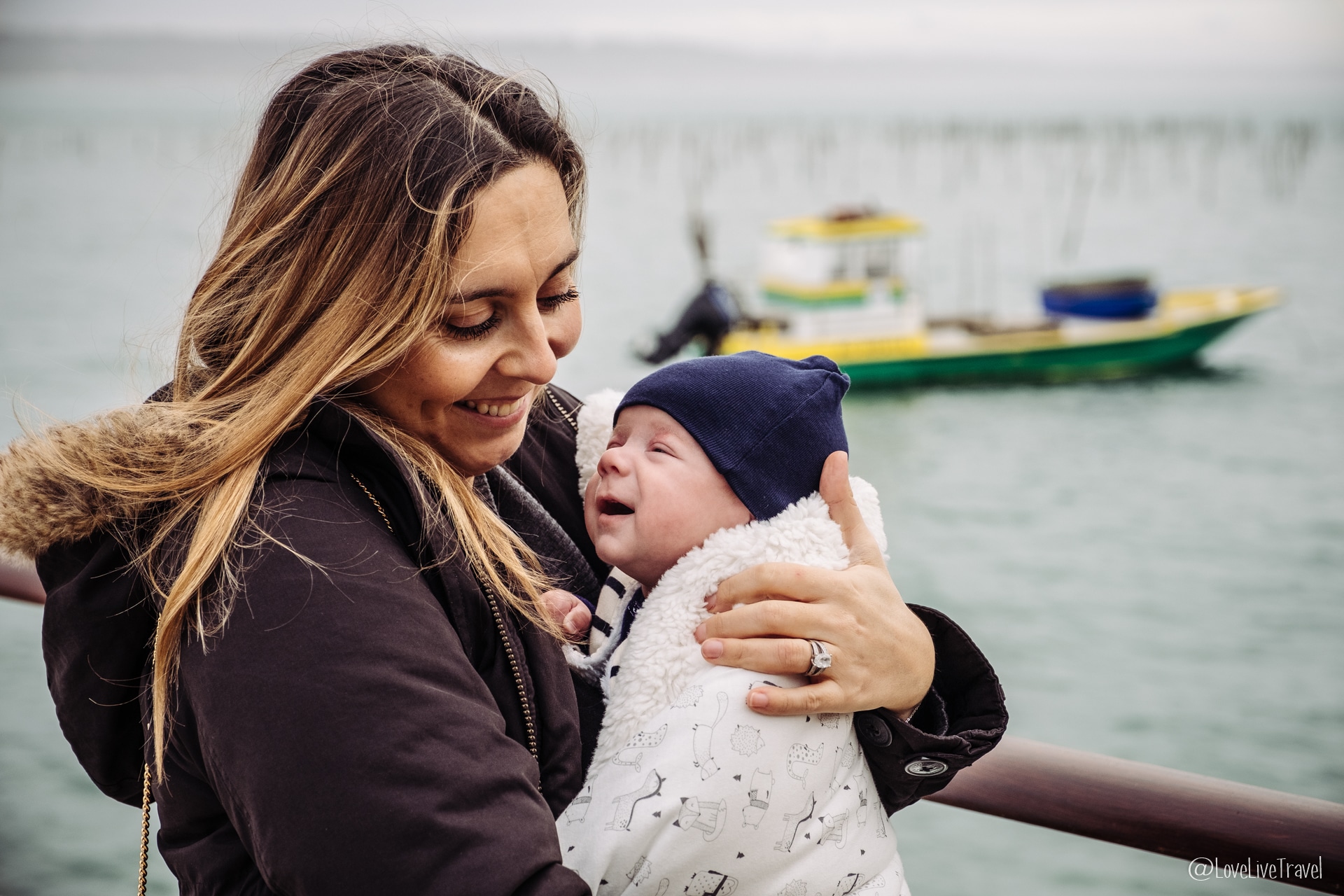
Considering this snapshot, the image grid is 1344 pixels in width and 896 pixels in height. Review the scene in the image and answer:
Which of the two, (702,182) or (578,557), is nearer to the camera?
(578,557)

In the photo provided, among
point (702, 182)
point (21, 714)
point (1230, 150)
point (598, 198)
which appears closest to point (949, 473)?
point (21, 714)

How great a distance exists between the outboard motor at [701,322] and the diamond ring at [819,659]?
570 inches

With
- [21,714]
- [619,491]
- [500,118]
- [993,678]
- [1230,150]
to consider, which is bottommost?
[1230,150]

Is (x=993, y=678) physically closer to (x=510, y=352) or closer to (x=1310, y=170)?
(x=510, y=352)

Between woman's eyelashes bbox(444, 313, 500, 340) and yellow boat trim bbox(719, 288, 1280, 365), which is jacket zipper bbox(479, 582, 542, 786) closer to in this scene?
woman's eyelashes bbox(444, 313, 500, 340)

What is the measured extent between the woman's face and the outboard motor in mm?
14412

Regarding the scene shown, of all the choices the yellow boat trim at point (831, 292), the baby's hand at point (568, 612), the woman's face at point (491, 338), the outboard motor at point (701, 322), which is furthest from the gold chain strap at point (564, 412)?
the yellow boat trim at point (831, 292)

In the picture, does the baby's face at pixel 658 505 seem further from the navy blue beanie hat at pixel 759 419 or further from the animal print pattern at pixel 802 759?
the animal print pattern at pixel 802 759

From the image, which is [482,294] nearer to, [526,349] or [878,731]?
[526,349]

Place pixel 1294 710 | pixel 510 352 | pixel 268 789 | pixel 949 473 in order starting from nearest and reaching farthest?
1. pixel 268 789
2. pixel 510 352
3. pixel 1294 710
4. pixel 949 473

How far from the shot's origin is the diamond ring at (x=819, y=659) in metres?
1.30

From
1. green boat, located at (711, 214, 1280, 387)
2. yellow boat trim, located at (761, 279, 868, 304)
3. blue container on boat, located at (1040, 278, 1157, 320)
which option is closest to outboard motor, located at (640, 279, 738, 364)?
green boat, located at (711, 214, 1280, 387)

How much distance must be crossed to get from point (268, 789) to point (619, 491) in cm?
75

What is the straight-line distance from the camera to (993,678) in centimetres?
151
